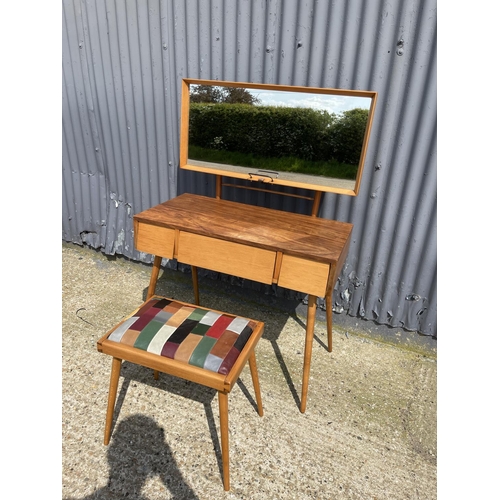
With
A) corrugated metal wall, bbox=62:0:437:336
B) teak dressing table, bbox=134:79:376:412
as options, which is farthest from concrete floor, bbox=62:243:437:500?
corrugated metal wall, bbox=62:0:437:336

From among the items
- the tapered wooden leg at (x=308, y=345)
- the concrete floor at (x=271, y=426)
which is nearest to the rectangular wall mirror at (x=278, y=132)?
the tapered wooden leg at (x=308, y=345)

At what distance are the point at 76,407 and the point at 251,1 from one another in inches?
97.5

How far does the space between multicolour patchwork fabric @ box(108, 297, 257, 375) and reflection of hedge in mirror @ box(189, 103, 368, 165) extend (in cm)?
101

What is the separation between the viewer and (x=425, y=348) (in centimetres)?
252

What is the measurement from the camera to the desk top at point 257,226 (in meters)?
1.77

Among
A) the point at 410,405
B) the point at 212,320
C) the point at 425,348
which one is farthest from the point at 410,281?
the point at 212,320

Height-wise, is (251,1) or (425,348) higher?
(251,1)

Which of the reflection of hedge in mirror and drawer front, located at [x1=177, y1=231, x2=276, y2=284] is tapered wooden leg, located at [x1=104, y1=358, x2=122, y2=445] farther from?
the reflection of hedge in mirror

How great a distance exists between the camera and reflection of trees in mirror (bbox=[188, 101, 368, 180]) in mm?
1981

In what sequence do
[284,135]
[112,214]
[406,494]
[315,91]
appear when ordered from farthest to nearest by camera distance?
1. [112,214]
2. [284,135]
3. [315,91]
4. [406,494]

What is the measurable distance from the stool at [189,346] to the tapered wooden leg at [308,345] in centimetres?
28

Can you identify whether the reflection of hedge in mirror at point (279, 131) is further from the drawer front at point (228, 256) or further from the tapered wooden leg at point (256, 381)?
the tapered wooden leg at point (256, 381)

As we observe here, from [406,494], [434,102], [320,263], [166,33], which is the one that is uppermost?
[166,33]

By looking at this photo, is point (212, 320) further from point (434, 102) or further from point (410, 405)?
point (434, 102)
